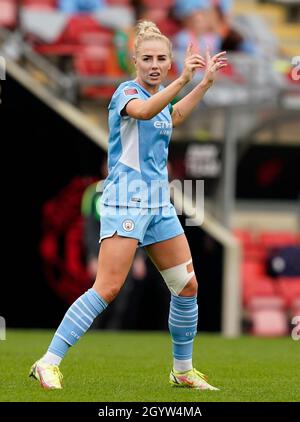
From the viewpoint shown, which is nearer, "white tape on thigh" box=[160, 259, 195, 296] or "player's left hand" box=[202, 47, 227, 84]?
"player's left hand" box=[202, 47, 227, 84]

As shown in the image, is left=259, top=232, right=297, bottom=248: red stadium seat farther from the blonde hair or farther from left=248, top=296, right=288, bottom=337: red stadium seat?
the blonde hair

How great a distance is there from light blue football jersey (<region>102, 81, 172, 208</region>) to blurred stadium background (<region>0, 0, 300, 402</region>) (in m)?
6.97

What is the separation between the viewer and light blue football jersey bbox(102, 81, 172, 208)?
7145mm

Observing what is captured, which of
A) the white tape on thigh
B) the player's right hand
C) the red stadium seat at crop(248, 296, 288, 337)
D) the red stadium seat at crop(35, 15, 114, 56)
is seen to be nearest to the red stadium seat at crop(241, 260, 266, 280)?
the red stadium seat at crop(248, 296, 288, 337)

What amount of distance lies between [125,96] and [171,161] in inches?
372

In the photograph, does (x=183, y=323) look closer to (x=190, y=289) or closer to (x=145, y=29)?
(x=190, y=289)

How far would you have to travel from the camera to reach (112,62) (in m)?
16.4

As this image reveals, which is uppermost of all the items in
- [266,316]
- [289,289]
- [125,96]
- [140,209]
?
[125,96]

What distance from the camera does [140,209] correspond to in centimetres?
717

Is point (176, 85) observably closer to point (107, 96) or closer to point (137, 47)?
point (137, 47)

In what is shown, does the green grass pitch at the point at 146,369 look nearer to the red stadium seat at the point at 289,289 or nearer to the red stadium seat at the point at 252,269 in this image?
the red stadium seat at the point at 289,289

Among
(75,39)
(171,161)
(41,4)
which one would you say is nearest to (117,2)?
(41,4)

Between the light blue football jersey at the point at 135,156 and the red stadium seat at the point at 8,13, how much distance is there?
989 cm

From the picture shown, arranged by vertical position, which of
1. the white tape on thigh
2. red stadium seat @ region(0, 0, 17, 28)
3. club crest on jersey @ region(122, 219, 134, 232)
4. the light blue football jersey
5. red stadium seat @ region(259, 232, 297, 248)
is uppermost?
red stadium seat @ region(0, 0, 17, 28)
